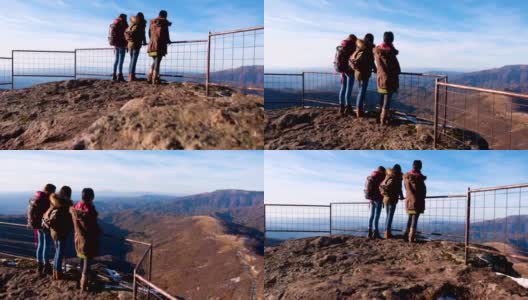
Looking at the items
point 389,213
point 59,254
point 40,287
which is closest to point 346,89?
point 389,213

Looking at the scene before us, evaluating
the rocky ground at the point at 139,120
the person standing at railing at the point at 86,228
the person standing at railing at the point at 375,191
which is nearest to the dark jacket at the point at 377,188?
the person standing at railing at the point at 375,191

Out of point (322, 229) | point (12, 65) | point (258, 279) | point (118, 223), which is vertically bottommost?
point (118, 223)

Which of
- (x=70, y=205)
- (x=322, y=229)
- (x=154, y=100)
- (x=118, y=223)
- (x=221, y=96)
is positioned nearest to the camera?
(x=70, y=205)

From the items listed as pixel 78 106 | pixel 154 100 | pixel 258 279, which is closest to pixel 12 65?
pixel 78 106

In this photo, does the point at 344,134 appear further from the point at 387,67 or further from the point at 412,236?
the point at 412,236

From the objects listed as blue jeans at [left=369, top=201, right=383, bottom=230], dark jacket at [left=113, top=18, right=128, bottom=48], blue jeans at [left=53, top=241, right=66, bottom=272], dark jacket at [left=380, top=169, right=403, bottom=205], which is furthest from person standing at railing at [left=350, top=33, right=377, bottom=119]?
blue jeans at [left=53, top=241, right=66, bottom=272]

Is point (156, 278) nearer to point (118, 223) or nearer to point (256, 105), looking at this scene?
point (256, 105)
